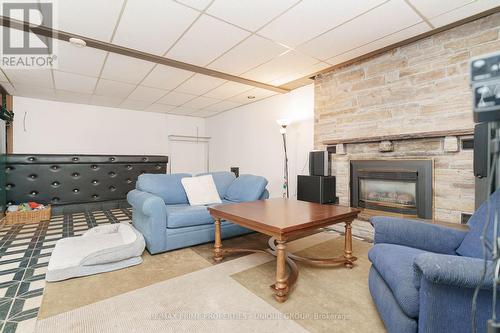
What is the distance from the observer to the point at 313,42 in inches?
106

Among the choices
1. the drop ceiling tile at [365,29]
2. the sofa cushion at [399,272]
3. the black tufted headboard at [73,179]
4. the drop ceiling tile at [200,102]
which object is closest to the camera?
the sofa cushion at [399,272]

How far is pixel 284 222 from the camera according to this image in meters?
1.81

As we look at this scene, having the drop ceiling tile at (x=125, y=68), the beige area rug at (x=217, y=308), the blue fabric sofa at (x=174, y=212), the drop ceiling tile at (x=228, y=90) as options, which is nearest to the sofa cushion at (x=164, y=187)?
the blue fabric sofa at (x=174, y=212)

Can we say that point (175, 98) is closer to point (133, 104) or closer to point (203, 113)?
point (133, 104)

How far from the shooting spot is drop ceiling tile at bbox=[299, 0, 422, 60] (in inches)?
85.4

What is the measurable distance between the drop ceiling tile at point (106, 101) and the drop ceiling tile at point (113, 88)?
0.69 feet

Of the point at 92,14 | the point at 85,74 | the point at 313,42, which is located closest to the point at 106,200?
the point at 85,74

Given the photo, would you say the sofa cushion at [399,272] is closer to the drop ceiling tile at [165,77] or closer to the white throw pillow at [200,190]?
the white throw pillow at [200,190]

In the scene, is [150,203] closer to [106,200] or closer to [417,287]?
[417,287]

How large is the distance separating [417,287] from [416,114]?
2281 mm

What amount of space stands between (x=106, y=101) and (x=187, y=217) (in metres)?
3.68

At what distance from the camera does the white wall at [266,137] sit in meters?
4.16

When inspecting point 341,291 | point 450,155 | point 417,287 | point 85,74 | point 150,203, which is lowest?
point 341,291

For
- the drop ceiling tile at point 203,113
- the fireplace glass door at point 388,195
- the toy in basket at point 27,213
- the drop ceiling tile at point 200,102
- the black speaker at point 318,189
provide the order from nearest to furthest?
the fireplace glass door at point 388,195
the black speaker at point 318,189
the toy in basket at point 27,213
the drop ceiling tile at point 200,102
the drop ceiling tile at point 203,113
